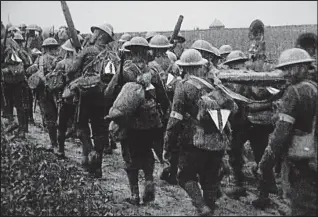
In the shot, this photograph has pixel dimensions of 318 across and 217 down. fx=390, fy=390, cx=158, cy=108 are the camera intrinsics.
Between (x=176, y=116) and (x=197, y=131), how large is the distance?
0.33m

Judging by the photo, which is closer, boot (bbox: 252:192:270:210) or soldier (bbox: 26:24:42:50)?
boot (bbox: 252:192:270:210)

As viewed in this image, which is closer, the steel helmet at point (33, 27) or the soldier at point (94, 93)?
the soldier at point (94, 93)

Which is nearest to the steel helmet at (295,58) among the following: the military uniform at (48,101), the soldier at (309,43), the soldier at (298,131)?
the soldier at (298,131)

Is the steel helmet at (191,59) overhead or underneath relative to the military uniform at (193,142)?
overhead

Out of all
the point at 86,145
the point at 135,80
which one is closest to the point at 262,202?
the point at 135,80

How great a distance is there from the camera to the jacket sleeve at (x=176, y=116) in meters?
5.00

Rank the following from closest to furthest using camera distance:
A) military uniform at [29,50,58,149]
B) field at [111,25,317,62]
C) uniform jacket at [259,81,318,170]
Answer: uniform jacket at [259,81,318,170], military uniform at [29,50,58,149], field at [111,25,317,62]

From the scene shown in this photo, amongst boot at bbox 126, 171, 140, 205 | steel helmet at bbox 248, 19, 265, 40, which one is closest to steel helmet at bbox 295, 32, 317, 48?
steel helmet at bbox 248, 19, 265, 40

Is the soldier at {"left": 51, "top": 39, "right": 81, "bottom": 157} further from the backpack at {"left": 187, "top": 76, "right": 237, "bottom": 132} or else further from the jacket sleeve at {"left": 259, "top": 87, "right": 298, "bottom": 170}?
the jacket sleeve at {"left": 259, "top": 87, "right": 298, "bottom": 170}

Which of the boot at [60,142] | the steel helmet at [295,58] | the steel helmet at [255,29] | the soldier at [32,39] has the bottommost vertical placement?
the boot at [60,142]

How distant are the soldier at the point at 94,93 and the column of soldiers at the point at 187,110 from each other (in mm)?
17

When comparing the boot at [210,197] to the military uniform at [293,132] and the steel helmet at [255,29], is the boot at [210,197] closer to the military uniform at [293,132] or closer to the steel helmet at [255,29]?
the military uniform at [293,132]

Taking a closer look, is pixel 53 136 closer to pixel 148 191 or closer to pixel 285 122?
pixel 148 191

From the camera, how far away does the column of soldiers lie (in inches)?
175
